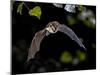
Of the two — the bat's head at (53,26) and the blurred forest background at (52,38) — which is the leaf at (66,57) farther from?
the bat's head at (53,26)

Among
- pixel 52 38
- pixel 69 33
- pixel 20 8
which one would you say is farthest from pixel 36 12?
pixel 69 33

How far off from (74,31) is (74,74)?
439mm

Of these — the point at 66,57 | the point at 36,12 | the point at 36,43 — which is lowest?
the point at 66,57

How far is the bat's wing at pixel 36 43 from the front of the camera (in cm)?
185

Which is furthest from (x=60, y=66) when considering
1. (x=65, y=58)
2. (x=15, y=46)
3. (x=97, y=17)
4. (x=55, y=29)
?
(x=97, y=17)

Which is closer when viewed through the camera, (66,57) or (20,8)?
(20,8)

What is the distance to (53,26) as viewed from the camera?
193cm

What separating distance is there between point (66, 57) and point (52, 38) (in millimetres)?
241

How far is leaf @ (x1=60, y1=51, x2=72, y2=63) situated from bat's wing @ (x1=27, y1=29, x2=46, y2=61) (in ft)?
0.87

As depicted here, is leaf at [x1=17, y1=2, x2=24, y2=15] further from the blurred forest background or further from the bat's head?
the bat's head

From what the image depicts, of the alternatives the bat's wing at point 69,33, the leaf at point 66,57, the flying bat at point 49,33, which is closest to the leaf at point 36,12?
the flying bat at point 49,33

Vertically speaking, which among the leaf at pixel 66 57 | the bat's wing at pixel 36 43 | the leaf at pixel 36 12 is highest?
the leaf at pixel 36 12

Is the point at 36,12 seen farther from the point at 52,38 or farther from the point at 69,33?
the point at 69,33

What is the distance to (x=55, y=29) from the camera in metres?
1.93
